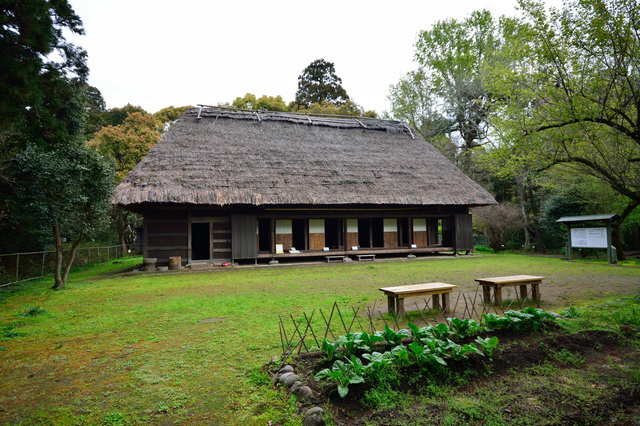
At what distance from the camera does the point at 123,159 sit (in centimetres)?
2242

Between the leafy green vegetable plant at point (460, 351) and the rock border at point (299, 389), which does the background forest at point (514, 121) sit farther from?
the rock border at point (299, 389)

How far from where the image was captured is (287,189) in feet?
45.2

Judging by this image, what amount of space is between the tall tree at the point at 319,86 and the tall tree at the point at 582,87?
2905 centimetres

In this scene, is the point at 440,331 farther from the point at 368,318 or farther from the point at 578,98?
the point at 578,98

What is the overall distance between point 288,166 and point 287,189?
4.99 feet

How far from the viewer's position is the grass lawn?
2.89 metres

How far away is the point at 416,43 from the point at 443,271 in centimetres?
2308

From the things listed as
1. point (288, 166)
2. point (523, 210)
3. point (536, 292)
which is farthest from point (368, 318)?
point (523, 210)

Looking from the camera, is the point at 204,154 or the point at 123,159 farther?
the point at 123,159

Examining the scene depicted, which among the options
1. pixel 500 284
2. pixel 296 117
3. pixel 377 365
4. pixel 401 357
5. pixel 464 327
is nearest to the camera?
pixel 377 365

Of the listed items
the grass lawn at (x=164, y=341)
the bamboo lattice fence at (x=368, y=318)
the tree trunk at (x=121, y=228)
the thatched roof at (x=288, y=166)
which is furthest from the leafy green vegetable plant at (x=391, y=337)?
the tree trunk at (x=121, y=228)

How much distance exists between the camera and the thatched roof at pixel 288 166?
12773 mm

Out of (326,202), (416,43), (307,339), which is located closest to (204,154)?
(326,202)

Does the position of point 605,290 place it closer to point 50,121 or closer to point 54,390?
point 54,390
